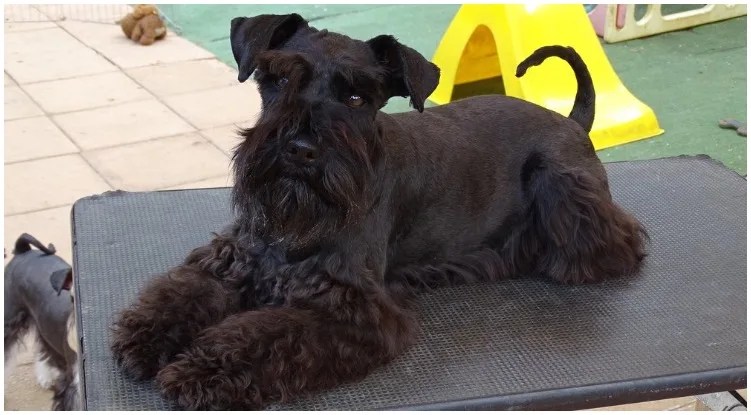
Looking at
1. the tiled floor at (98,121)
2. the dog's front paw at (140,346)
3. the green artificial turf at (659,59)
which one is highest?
the dog's front paw at (140,346)

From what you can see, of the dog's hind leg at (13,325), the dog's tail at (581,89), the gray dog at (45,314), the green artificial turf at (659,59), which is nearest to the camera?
the dog's tail at (581,89)

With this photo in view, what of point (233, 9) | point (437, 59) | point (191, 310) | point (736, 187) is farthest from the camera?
point (233, 9)

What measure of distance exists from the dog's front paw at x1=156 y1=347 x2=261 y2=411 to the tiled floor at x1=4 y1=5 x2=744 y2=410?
148 cm

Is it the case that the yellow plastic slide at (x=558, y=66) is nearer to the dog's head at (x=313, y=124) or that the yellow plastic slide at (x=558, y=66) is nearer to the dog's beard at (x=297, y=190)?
the dog's head at (x=313, y=124)

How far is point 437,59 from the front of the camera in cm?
497

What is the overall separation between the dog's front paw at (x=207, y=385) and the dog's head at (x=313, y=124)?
1.05 feet

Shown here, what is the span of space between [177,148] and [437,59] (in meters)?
1.49

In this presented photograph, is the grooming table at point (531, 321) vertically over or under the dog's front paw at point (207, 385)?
under

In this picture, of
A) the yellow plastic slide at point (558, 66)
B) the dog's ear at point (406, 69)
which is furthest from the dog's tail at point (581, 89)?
the yellow plastic slide at point (558, 66)

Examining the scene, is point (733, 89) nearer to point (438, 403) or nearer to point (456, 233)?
point (456, 233)

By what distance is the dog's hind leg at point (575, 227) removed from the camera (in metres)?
2.42

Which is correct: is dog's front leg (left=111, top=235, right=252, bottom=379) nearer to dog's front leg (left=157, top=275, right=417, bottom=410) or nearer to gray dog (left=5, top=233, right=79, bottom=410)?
dog's front leg (left=157, top=275, right=417, bottom=410)

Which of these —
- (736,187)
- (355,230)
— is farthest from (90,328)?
(736,187)

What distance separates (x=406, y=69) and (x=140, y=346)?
0.83 meters
